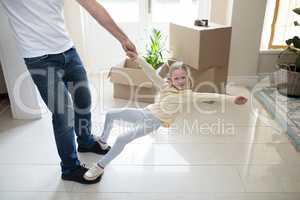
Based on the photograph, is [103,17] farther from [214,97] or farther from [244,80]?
[244,80]

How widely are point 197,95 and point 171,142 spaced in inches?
22.2

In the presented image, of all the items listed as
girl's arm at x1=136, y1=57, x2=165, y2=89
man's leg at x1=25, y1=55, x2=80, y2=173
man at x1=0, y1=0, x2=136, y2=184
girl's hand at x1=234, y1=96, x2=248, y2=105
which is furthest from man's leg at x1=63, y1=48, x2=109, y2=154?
girl's hand at x1=234, y1=96, x2=248, y2=105

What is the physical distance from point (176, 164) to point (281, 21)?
6.92 ft

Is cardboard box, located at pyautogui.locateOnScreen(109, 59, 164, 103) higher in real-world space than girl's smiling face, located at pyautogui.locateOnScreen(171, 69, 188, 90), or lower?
lower

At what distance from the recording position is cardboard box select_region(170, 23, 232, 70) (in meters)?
2.26

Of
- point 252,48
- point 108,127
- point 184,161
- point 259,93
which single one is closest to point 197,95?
point 184,161

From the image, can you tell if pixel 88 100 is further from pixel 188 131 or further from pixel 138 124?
pixel 188 131

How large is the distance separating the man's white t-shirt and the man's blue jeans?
49mm

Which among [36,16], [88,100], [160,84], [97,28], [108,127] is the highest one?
[36,16]

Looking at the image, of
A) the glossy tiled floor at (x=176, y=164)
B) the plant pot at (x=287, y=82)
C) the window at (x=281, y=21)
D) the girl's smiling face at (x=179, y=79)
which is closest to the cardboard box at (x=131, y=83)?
the glossy tiled floor at (x=176, y=164)

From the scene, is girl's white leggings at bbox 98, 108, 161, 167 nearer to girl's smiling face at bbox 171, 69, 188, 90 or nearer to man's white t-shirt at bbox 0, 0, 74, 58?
girl's smiling face at bbox 171, 69, 188, 90

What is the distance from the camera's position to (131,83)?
2.40 meters

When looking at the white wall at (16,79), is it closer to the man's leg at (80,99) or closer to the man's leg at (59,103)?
the man's leg at (80,99)

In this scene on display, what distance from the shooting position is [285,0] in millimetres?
2832
